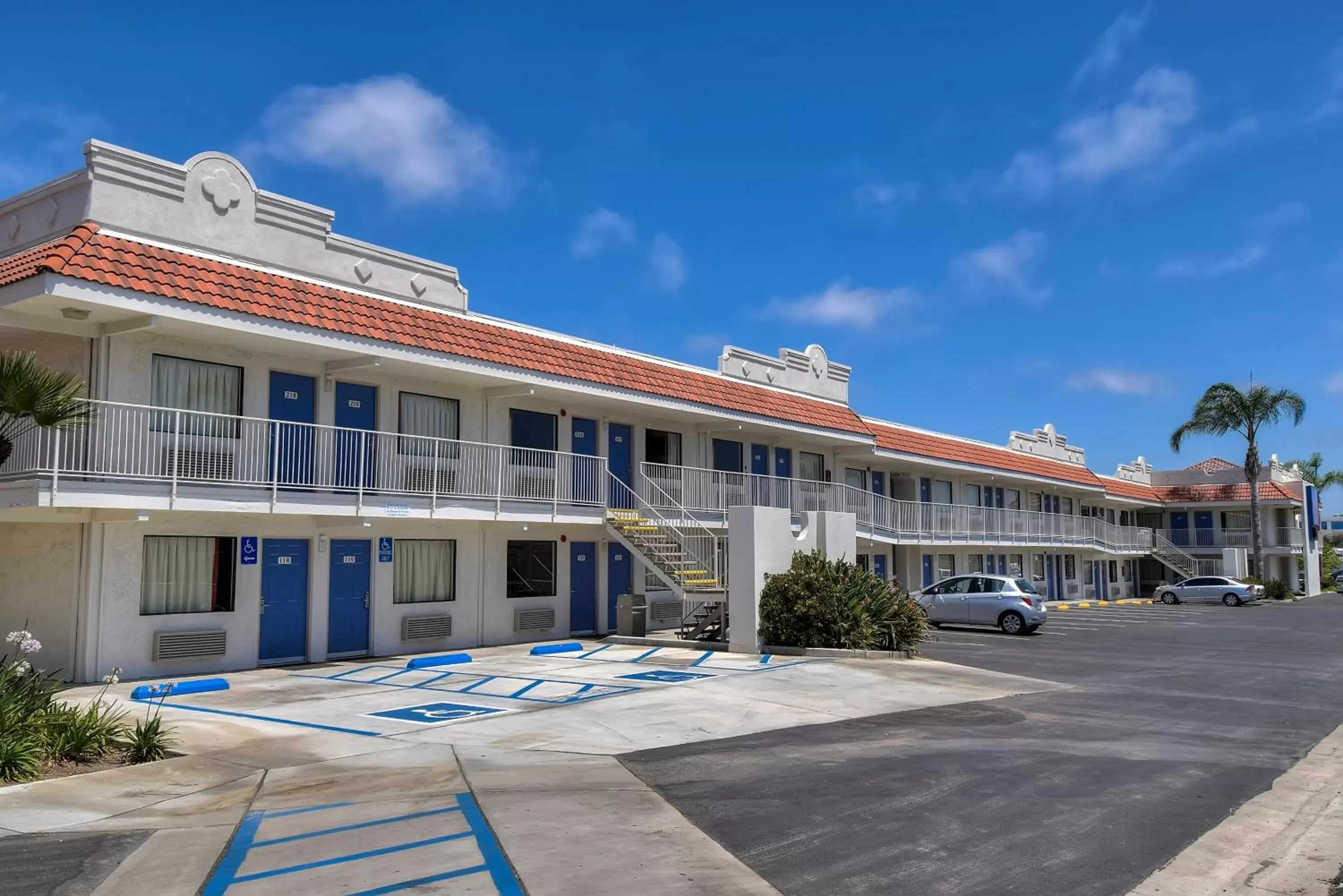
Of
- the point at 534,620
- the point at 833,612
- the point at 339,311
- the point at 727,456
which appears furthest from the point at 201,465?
the point at 727,456

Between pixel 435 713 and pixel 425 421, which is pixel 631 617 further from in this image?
pixel 435 713

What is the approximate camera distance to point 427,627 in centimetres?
2100

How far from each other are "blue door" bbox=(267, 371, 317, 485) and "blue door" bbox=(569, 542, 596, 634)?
7.41 metres

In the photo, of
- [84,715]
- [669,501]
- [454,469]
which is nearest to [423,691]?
[84,715]

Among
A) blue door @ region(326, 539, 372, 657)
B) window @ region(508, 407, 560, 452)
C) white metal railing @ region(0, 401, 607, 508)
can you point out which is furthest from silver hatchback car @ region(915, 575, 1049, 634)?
blue door @ region(326, 539, 372, 657)

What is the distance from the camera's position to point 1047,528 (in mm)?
45156

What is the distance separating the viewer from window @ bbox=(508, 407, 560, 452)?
76.6 ft

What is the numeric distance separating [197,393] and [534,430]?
25.8ft

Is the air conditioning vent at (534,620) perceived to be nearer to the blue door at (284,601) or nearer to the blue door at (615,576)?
the blue door at (615,576)

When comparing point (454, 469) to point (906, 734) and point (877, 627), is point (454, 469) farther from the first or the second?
point (906, 734)

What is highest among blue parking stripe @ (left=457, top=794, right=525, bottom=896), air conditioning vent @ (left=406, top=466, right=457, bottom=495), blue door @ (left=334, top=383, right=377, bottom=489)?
blue door @ (left=334, top=383, right=377, bottom=489)

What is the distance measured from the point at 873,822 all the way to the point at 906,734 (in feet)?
14.0

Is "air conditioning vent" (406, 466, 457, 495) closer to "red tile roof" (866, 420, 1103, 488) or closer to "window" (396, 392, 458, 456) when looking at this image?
"window" (396, 392, 458, 456)

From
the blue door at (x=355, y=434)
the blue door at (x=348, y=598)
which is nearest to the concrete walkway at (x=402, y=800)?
the blue door at (x=348, y=598)
